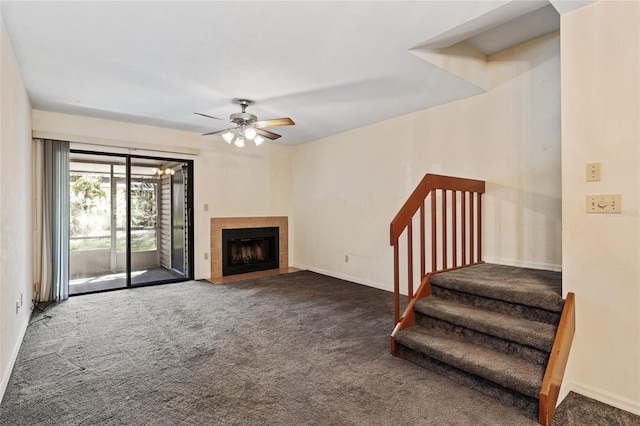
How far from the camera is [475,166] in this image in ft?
11.6

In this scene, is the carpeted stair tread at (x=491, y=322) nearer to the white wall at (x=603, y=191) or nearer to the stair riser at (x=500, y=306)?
the stair riser at (x=500, y=306)

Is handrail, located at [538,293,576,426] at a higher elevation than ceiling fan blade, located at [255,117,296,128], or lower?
lower

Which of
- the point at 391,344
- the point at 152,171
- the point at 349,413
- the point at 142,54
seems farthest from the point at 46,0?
the point at 152,171

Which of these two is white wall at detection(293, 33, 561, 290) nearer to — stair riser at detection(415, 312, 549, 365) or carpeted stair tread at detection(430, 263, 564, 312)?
carpeted stair tread at detection(430, 263, 564, 312)

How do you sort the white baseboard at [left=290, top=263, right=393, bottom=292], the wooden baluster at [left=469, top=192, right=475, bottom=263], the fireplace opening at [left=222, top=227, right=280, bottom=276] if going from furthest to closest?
the fireplace opening at [left=222, top=227, right=280, bottom=276]
the white baseboard at [left=290, top=263, right=393, bottom=292]
the wooden baluster at [left=469, top=192, right=475, bottom=263]

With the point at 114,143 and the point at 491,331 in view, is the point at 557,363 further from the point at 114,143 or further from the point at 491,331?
the point at 114,143

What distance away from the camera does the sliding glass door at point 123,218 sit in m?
5.41

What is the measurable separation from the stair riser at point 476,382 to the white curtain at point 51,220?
14.1 ft

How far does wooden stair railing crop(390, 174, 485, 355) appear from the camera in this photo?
255cm

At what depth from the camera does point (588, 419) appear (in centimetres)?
174

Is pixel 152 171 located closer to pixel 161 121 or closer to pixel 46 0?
pixel 161 121

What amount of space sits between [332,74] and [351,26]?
786 mm

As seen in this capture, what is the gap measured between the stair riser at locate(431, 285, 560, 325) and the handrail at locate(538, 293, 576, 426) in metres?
0.10

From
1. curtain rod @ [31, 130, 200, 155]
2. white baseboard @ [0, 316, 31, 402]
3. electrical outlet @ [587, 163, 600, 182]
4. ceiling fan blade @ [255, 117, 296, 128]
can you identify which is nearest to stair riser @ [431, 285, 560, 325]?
electrical outlet @ [587, 163, 600, 182]
